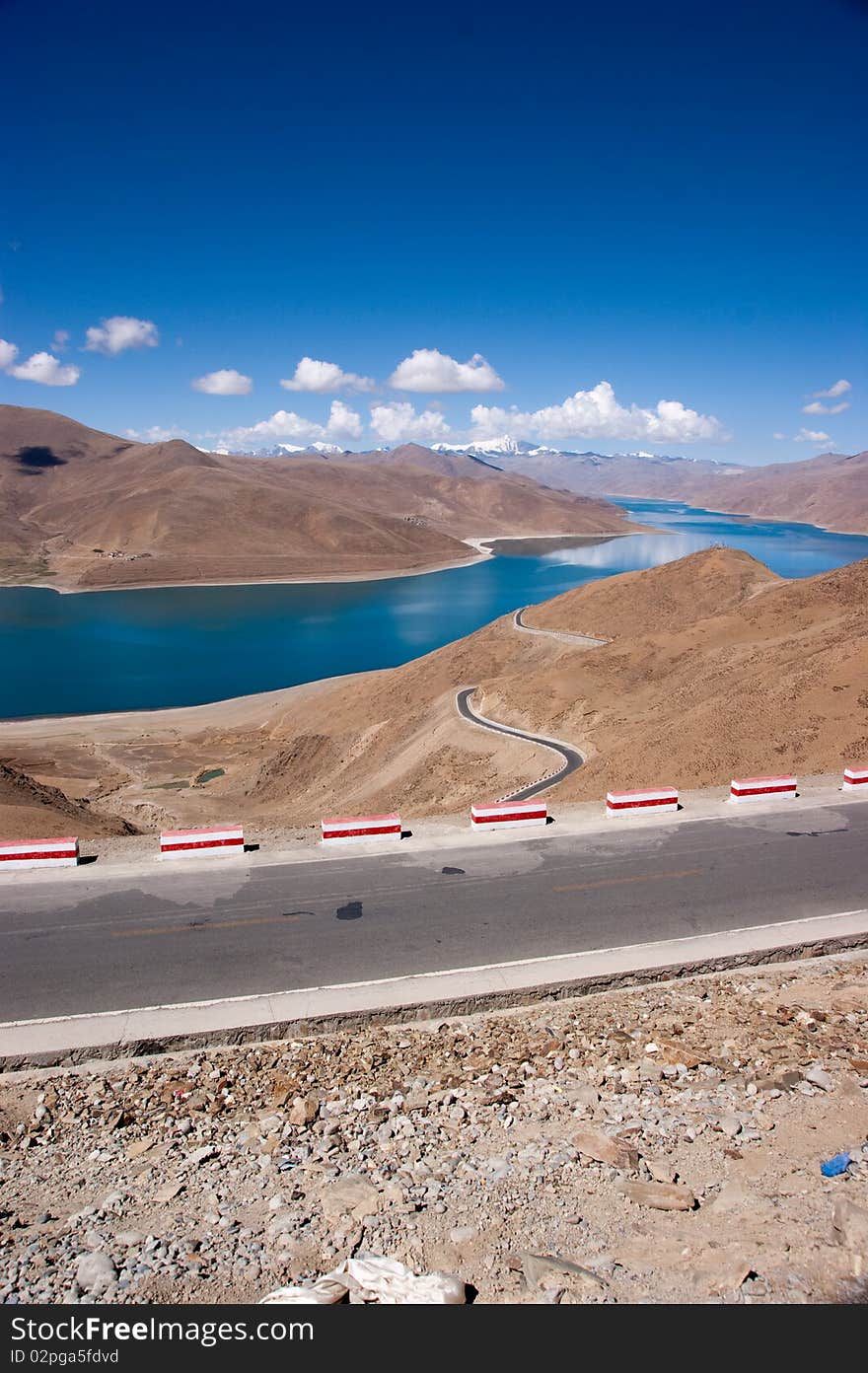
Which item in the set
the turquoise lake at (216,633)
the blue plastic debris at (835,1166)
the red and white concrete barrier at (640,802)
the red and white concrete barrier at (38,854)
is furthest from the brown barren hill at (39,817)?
the turquoise lake at (216,633)

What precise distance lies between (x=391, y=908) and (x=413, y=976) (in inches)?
105

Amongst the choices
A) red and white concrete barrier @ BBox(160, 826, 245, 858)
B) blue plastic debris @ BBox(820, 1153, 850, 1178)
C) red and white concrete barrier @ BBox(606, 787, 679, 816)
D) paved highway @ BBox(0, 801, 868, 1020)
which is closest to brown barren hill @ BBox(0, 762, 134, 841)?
red and white concrete barrier @ BBox(160, 826, 245, 858)

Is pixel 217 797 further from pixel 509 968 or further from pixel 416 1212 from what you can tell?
pixel 416 1212

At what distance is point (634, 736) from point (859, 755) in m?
10.1

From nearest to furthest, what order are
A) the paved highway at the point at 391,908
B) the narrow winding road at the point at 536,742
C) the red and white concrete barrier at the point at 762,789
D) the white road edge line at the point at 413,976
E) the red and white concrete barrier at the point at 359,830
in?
1. the white road edge line at the point at 413,976
2. the paved highway at the point at 391,908
3. the red and white concrete barrier at the point at 359,830
4. the red and white concrete barrier at the point at 762,789
5. the narrow winding road at the point at 536,742

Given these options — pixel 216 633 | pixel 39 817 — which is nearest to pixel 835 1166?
pixel 39 817

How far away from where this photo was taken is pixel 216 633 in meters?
120

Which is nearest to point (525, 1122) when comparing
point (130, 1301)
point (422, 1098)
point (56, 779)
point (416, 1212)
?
point (422, 1098)

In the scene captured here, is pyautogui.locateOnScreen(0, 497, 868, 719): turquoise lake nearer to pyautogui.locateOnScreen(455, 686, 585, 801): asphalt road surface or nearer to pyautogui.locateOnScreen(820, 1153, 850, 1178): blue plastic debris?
pyautogui.locateOnScreen(455, 686, 585, 801): asphalt road surface

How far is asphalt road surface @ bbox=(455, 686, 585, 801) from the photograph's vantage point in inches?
1374

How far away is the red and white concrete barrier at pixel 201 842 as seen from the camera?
19.5 meters

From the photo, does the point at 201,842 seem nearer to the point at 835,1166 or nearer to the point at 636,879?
the point at 636,879

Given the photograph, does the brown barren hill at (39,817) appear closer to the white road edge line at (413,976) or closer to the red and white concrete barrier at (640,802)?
the white road edge line at (413,976)

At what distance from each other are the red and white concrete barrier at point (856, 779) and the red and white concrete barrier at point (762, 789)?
7.40 feet
